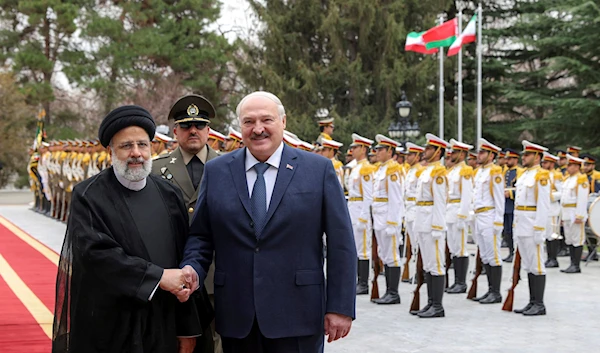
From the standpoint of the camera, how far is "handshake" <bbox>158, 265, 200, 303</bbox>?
418 cm

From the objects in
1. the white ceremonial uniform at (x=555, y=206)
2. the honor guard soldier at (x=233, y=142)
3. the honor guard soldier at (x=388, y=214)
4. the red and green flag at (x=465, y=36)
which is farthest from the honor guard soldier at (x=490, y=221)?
the red and green flag at (x=465, y=36)

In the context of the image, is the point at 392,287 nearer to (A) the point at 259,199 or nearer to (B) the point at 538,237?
(B) the point at 538,237

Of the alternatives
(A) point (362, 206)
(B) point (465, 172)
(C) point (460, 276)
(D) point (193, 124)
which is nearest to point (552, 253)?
(C) point (460, 276)

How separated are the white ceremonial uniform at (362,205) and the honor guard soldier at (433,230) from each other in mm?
1662

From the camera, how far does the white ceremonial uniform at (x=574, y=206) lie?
1572 centimetres

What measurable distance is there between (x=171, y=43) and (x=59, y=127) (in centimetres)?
832

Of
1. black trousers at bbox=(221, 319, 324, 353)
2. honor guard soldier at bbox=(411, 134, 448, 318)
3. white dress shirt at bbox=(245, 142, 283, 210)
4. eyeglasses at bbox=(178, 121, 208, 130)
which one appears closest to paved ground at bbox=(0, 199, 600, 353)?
honor guard soldier at bbox=(411, 134, 448, 318)

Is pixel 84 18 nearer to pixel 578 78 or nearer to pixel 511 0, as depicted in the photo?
pixel 511 0

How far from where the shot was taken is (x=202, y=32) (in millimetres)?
45656

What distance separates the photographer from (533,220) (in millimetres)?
10602

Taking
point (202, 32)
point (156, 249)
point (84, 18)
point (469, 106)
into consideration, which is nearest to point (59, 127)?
point (84, 18)

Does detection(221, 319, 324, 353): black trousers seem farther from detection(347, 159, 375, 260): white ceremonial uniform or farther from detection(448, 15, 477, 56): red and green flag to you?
detection(448, 15, 477, 56): red and green flag

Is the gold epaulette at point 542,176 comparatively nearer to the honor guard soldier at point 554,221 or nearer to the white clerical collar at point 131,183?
the honor guard soldier at point 554,221

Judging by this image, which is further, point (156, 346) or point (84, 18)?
point (84, 18)
